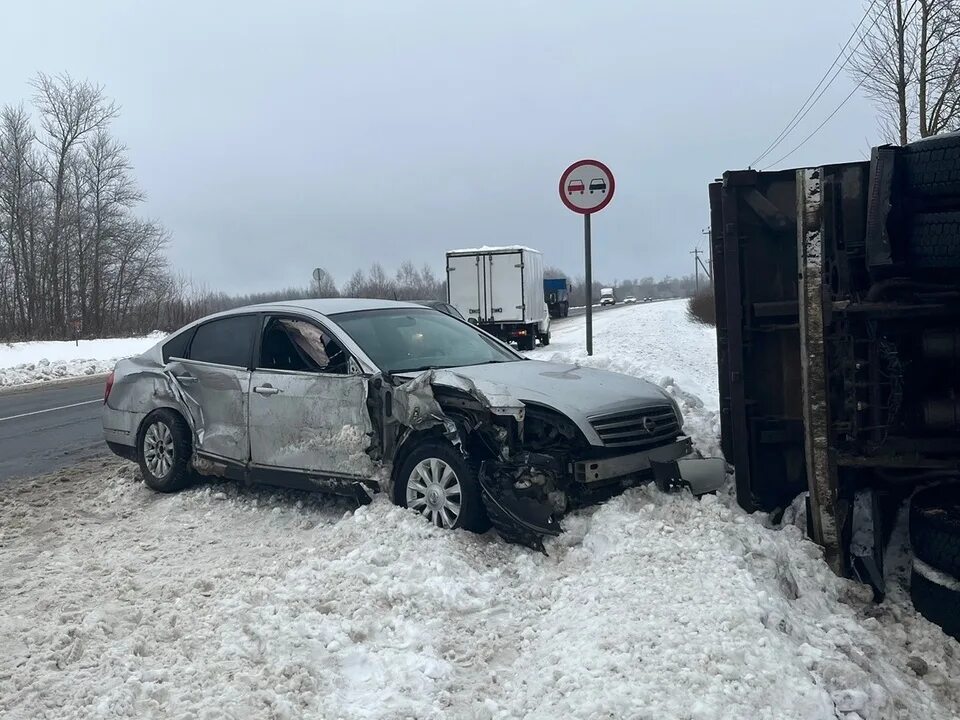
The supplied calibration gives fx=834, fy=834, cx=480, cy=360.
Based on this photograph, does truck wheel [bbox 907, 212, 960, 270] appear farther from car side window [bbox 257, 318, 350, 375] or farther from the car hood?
car side window [bbox 257, 318, 350, 375]

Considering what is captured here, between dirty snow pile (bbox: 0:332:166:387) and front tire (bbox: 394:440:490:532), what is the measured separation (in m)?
20.0

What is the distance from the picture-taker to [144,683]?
3.58 meters

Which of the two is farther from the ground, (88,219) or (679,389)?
(88,219)

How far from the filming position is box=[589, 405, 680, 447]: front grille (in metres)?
5.20

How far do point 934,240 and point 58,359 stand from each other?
29.3 meters

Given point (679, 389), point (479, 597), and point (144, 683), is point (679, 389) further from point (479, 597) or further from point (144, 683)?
point (144, 683)

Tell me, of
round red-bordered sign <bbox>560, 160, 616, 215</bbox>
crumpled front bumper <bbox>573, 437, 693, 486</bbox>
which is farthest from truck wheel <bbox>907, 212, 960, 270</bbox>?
round red-bordered sign <bbox>560, 160, 616, 215</bbox>

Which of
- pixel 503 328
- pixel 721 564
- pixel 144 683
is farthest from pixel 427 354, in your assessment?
pixel 503 328

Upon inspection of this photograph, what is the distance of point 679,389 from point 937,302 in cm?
398

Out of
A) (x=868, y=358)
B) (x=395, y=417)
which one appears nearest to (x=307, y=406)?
(x=395, y=417)

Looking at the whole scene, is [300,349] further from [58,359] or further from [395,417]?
[58,359]

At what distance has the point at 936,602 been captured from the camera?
389 cm

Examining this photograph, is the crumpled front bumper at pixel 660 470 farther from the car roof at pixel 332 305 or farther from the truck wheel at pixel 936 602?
the car roof at pixel 332 305

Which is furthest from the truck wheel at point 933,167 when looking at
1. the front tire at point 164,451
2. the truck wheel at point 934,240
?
the front tire at point 164,451
